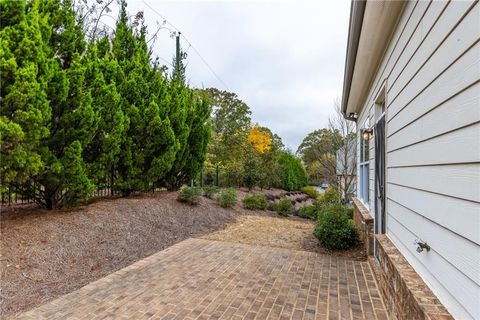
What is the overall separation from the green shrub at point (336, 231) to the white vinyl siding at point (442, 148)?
2.34 metres

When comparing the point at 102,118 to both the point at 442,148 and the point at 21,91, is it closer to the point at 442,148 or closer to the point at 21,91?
the point at 21,91

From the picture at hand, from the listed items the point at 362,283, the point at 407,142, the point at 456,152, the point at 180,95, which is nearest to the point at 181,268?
the point at 362,283

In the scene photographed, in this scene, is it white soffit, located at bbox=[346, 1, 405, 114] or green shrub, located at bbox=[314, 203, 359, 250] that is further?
green shrub, located at bbox=[314, 203, 359, 250]

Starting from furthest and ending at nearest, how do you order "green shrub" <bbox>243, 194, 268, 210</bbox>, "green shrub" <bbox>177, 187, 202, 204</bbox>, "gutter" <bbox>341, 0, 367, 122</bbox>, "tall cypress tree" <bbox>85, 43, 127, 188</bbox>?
1. "green shrub" <bbox>243, 194, 268, 210</bbox>
2. "green shrub" <bbox>177, 187, 202, 204</bbox>
3. "tall cypress tree" <bbox>85, 43, 127, 188</bbox>
4. "gutter" <bbox>341, 0, 367, 122</bbox>

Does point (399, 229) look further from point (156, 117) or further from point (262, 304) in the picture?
point (156, 117)

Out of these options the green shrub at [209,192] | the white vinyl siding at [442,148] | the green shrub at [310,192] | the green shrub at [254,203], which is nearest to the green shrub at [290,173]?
the green shrub at [310,192]

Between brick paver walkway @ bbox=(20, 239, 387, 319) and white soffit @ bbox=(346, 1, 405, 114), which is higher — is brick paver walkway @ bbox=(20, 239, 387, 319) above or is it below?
below

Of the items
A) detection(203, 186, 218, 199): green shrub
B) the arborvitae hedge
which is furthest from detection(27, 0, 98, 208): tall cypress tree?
detection(203, 186, 218, 199): green shrub

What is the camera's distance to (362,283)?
3586 mm

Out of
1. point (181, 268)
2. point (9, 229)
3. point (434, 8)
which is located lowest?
point (181, 268)

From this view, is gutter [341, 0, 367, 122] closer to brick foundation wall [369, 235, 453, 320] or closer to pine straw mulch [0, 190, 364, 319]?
brick foundation wall [369, 235, 453, 320]

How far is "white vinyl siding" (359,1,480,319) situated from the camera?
1307 millimetres

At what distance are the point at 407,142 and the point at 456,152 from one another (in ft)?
3.43

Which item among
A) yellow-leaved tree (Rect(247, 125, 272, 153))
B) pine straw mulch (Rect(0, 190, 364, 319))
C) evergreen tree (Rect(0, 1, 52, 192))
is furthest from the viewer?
yellow-leaved tree (Rect(247, 125, 272, 153))
